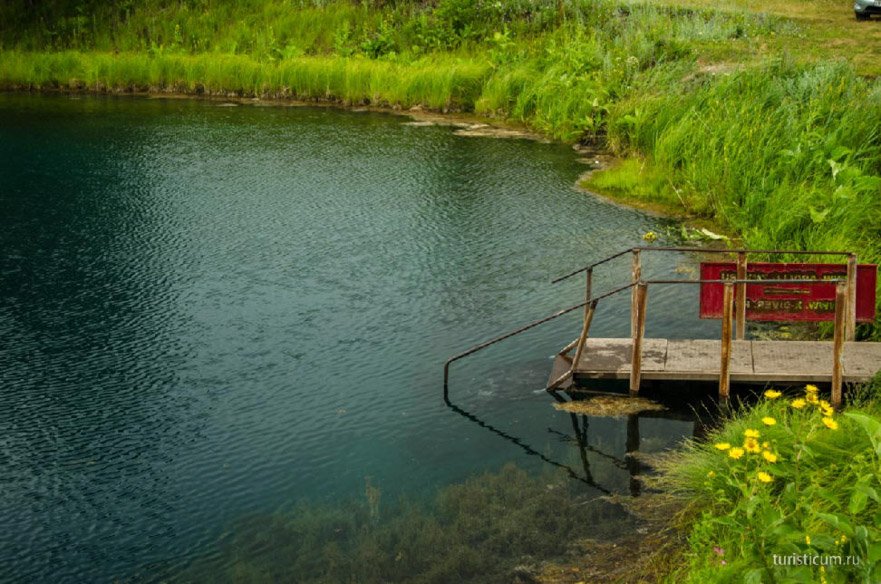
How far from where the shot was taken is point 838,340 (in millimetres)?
11781

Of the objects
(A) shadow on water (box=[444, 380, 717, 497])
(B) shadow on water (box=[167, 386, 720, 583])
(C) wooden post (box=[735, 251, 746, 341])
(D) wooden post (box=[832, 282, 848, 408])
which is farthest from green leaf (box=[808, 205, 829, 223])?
(B) shadow on water (box=[167, 386, 720, 583])

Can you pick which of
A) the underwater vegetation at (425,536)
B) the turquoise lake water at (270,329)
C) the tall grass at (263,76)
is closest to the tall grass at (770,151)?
the turquoise lake water at (270,329)

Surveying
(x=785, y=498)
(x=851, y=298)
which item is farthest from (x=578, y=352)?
(x=785, y=498)

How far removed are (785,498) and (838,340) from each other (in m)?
3.63

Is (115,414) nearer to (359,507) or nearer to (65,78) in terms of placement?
(359,507)

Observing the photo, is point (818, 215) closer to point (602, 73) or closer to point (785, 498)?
point (785, 498)

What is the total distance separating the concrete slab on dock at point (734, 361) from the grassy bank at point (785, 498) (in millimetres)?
1061

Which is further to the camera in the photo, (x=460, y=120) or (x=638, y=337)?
(x=460, y=120)

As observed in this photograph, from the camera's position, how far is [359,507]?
10.7m

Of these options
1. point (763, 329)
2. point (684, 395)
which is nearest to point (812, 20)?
point (763, 329)

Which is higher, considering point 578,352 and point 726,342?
point 726,342

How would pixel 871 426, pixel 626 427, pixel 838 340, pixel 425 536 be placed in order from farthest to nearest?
pixel 626 427, pixel 838 340, pixel 425 536, pixel 871 426

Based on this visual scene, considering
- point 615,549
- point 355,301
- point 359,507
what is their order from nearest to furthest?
point 615,549
point 359,507
point 355,301

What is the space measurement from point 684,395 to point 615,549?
12.0ft
